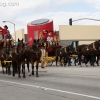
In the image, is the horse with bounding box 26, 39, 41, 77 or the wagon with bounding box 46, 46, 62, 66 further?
the wagon with bounding box 46, 46, 62, 66

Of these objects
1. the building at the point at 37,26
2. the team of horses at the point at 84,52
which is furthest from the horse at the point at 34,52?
the building at the point at 37,26

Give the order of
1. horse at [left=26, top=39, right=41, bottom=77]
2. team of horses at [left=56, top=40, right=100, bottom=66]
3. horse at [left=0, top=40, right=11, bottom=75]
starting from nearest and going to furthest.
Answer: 1. horse at [left=26, top=39, right=41, bottom=77]
2. horse at [left=0, top=40, right=11, bottom=75]
3. team of horses at [left=56, top=40, right=100, bottom=66]

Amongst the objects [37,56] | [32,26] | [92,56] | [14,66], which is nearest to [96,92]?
[37,56]

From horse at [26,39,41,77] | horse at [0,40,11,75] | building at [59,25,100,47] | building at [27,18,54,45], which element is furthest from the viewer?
building at [59,25,100,47]

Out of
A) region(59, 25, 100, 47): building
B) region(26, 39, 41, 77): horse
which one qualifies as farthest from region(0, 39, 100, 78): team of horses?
region(59, 25, 100, 47): building

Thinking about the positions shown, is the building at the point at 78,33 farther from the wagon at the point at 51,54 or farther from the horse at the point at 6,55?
the horse at the point at 6,55

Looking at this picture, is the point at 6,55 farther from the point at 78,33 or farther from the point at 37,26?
the point at 78,33

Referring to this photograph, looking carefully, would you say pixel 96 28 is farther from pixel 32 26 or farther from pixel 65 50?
pixel 65 50

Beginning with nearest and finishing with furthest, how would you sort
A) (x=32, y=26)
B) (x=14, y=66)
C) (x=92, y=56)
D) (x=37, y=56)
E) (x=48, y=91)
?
1. (x=48, y=91)
2. (x=37, y=56)
3. (x=14, y=66)
4. (x=92, y=56)
5. (x=32, y=26)

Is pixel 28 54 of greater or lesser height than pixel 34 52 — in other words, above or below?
below

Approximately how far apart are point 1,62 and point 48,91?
441 inches

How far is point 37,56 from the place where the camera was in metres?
17.5

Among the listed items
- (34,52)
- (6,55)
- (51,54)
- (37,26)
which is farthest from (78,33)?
(34,52)

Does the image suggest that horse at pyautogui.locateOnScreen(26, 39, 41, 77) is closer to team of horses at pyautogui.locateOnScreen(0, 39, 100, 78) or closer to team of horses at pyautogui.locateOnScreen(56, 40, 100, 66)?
team of horses at pyautogui.locateOnScreen(0, 39, 100, 78)
